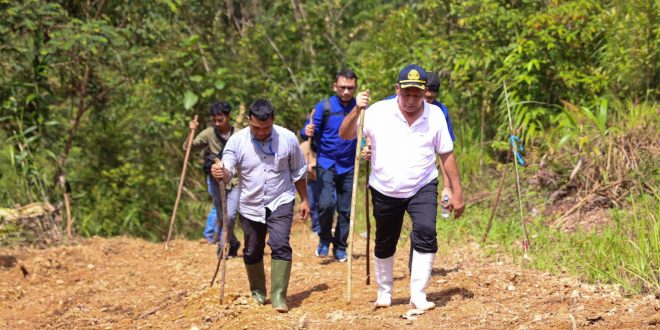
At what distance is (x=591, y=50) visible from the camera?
1185 cm

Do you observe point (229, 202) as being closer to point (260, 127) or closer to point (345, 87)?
point (345, 87)

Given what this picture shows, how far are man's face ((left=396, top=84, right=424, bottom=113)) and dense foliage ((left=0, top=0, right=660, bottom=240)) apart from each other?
4539mm

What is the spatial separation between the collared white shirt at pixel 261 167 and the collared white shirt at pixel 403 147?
3.13 ft

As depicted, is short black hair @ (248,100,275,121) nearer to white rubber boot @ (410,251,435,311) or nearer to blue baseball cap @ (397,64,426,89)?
blue baseball cap @ (397,64,426,89)

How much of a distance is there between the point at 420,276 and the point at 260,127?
1740 mm

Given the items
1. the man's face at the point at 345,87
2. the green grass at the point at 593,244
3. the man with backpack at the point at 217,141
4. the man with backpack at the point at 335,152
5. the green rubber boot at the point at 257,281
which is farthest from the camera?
the man with backpack at the point at 217,141

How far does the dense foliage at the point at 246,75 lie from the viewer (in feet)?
37.1

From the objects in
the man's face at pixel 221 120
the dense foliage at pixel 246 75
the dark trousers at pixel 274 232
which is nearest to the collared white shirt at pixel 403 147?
the dark trousers at pixel 274 232

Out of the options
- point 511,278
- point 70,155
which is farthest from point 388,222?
point 70,155

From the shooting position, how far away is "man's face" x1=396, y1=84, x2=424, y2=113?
6.05m

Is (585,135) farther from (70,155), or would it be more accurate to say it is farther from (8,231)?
(70,155)

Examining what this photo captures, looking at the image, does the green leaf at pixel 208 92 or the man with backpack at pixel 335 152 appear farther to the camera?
the green leaf at pixel 208 92

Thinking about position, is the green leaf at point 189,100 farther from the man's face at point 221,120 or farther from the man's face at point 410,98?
the man's face at point 410,98

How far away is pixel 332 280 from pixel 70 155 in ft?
27.6
